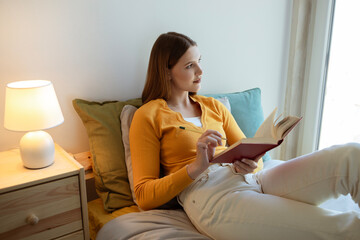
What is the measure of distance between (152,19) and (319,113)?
145cm

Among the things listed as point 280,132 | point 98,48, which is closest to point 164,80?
point 98,48

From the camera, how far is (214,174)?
1.28m

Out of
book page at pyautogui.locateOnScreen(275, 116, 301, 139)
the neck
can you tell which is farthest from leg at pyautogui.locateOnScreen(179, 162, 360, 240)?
the neck

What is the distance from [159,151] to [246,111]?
A: 2.27 feet

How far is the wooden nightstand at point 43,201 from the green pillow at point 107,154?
20cm

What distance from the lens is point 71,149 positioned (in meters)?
1.53

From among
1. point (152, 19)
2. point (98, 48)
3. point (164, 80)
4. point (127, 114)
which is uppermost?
point (152, 19)

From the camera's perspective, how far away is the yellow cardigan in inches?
49.0

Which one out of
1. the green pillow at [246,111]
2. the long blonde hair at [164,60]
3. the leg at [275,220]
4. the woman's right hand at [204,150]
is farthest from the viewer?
the green pillow at [246,111]

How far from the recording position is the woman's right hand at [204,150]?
1.17m

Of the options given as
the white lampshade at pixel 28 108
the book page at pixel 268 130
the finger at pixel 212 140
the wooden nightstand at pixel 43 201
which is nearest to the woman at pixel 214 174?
the finger at pixel 212 140

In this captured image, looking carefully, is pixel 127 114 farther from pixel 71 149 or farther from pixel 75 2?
pixel 75 2

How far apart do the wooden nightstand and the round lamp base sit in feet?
0.09

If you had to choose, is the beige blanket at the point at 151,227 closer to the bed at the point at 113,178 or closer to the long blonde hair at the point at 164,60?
the bed at the point at 113,178
